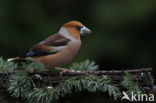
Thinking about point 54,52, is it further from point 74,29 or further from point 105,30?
point 105,30

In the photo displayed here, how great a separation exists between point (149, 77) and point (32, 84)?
83cm

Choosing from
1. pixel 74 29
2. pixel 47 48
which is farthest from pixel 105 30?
pixel 47 48

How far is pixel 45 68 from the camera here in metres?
4.12

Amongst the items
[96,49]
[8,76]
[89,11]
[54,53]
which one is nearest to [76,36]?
[54,53]

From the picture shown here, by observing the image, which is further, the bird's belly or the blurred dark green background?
the blurred dark green background

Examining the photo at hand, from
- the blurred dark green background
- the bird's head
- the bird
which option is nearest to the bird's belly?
the bird

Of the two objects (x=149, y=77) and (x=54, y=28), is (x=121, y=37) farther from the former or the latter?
(x=149, y=77)

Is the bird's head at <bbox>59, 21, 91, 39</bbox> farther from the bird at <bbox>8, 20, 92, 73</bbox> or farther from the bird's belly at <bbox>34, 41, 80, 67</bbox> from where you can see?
the bird's belly at <bbox>34, 41, 80, 67</bbox>

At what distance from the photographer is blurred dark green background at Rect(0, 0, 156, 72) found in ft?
21.0

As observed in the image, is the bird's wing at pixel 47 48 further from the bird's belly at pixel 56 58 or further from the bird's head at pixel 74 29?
the bird's head at pixel 74 29

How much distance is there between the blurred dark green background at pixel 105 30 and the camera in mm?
6410

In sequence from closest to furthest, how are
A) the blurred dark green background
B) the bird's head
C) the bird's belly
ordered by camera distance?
1. the bird's belly
2. the bird's head
3. the blurred dark green background

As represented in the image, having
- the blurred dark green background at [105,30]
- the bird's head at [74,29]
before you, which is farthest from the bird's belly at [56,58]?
the blurred dark green background at [105,30]

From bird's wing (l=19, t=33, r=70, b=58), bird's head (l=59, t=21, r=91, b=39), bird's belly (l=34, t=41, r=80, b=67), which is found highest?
bird's head (l=59, t=21, r=91, b=39)
